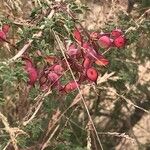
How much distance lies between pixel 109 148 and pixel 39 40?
1.39 meters

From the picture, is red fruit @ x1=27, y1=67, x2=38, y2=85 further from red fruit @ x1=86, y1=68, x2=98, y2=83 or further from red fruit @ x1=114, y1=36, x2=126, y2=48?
red fruit @ x1=114, y1=36, x2=126, y2=48

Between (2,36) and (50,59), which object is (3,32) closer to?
(2,36)

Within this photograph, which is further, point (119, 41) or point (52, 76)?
point (119, 41)

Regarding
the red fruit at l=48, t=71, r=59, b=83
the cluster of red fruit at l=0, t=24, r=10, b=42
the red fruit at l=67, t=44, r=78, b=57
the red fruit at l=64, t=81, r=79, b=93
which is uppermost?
the cluster of red fruit at l=0, t=24, r=10, b=42

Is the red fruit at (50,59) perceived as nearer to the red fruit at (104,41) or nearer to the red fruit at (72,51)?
the red fruit at (72,51)

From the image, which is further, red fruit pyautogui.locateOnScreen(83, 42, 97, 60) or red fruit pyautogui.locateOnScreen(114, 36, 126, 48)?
Result: red fruit pyautogui.locateOnScreen(114, 36, 126, 48)

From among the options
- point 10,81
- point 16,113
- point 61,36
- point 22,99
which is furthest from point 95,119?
point 10,81

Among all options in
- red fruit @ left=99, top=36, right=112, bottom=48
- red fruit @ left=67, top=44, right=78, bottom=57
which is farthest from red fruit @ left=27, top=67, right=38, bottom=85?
red fruit @ left=99, top=36, right=112, bottom=48

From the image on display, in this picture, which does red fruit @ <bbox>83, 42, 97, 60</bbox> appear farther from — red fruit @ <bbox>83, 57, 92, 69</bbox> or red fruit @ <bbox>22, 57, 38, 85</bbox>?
red fruit @ <bbox>22, 57, 38, 85</bbox>

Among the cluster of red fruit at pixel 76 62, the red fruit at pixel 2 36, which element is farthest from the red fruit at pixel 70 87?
the red fruit at pixel 2 36

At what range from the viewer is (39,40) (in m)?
1.24

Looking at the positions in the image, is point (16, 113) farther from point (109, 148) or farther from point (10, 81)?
point (10, 81)

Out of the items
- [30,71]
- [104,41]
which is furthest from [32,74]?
[104,41]

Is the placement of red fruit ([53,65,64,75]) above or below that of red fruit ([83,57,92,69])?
below
